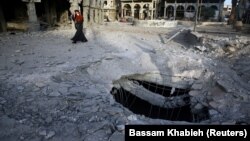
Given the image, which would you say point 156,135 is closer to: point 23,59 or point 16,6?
point 23,59

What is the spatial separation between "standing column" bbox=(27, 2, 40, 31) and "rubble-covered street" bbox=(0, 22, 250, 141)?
3.97 meters

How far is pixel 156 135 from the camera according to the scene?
348cm

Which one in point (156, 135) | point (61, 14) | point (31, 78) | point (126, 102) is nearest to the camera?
point (156, 135)

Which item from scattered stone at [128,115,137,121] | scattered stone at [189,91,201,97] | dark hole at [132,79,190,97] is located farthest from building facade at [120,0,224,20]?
scattered stone at [128,115,137,121]

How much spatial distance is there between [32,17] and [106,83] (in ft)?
34.3

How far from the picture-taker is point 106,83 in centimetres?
696

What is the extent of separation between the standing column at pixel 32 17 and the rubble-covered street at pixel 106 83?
156 inches

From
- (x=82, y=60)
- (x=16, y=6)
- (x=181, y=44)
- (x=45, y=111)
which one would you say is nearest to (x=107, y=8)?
(x=16, y=6)

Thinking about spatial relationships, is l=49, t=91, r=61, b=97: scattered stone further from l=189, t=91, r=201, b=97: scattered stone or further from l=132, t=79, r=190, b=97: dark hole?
l=189, t=91, r=201, b=97: scattered stone

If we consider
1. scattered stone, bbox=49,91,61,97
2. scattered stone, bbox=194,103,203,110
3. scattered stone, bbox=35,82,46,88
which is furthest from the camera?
scattered stone, bbox=194,103,203,110

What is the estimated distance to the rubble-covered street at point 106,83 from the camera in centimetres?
443

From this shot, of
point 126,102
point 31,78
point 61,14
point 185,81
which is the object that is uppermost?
point 61,14

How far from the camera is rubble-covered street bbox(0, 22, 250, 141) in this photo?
14.5 feet

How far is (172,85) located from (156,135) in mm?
5201
